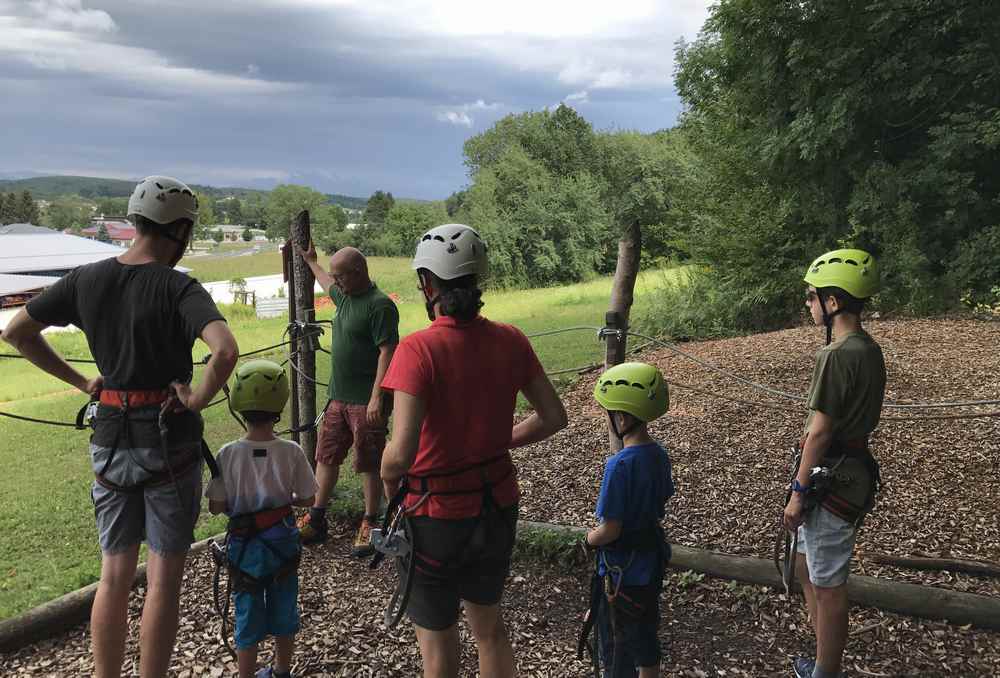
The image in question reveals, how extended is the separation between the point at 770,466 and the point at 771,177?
36.1ft

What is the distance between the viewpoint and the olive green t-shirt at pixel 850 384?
11.0 ft

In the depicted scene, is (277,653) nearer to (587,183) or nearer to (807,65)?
(807,65)

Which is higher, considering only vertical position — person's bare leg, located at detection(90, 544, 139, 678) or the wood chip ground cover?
person's bare leg, located at detection(90, 544, 139, 678)

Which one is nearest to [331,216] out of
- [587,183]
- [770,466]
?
[587,183]

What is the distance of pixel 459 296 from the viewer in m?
2.76

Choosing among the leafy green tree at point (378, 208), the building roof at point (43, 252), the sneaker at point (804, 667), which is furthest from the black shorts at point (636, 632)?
the leafy green tree at point (378, 208)

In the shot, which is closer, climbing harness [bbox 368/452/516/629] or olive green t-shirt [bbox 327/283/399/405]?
climbing harness [bbox 368/452/516/629]

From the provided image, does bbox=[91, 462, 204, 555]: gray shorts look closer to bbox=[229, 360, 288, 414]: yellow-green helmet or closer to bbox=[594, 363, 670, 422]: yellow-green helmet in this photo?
bbox=[229, 360, 288, 414]: yellow-green helmet

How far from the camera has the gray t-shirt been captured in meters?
3.64

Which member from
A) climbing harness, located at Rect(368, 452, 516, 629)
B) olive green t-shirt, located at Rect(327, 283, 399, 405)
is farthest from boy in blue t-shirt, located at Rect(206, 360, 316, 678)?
olive green t-shirt, located at Rect(327, 283, 399, 405)

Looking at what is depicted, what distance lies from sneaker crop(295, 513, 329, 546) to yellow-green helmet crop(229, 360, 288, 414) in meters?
2.35

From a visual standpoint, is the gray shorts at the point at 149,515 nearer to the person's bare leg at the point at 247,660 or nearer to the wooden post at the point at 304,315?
the person's bare leg at the point at 247,660

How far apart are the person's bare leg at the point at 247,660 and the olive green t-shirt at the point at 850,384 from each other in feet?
9.42

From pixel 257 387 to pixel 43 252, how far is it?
65044mm
